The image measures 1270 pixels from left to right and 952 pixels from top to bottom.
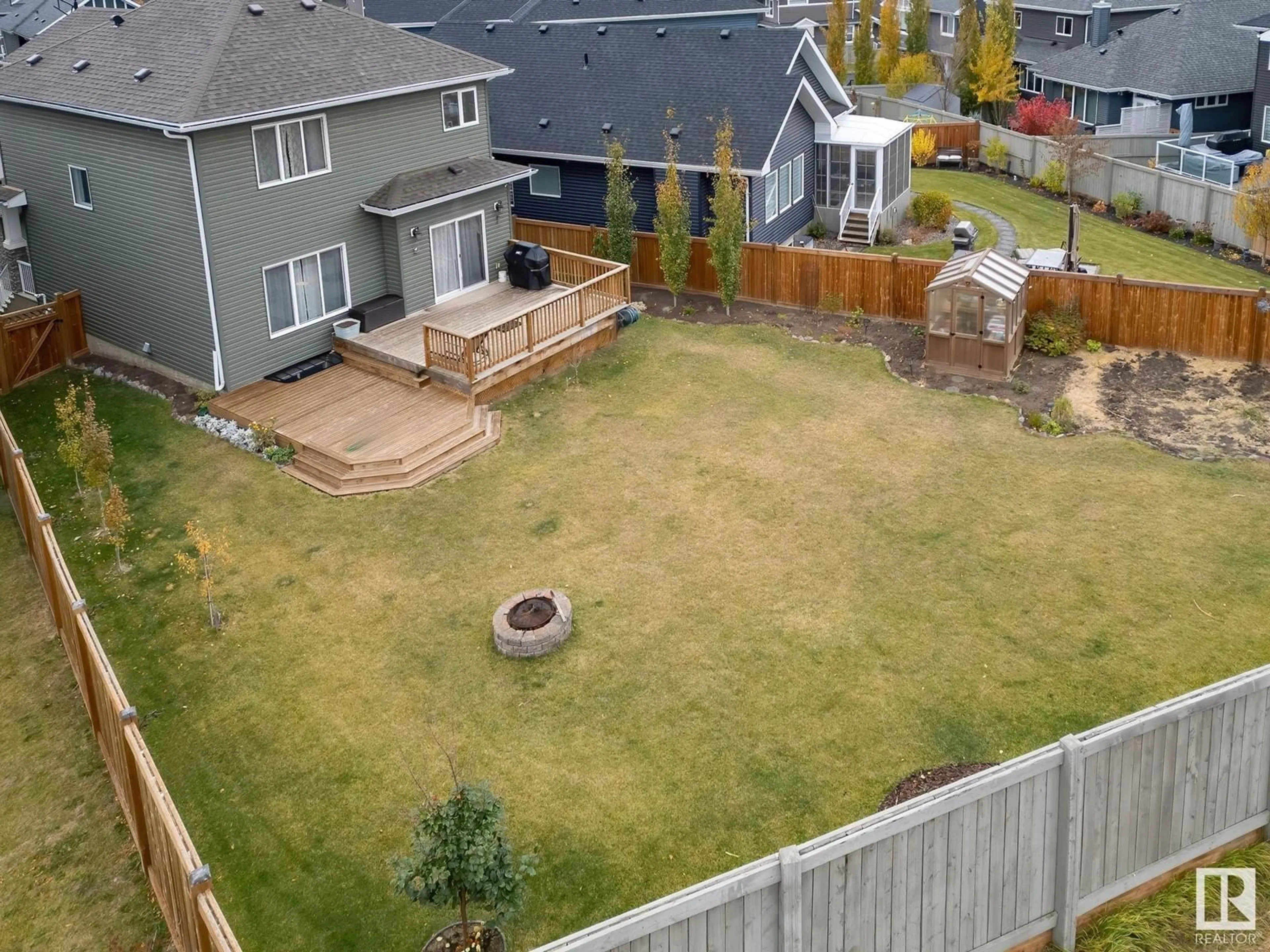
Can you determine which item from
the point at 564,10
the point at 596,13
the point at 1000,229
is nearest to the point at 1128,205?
the point at 1000,229

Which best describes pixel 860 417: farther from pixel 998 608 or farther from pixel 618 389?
pixel 998 608

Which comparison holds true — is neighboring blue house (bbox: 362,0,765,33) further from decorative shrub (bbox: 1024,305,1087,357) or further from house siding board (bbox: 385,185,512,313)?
decorative shrub (bbox: 1024,305,1087,357)

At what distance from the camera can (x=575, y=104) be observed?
107 feet

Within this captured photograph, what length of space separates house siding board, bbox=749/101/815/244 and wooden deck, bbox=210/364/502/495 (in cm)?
1173

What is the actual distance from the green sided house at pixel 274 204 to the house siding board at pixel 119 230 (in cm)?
6

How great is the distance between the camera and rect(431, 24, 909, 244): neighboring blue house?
30781 millimetres

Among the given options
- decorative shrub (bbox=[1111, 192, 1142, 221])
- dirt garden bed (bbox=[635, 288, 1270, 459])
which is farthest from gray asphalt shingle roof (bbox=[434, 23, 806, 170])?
decorative shrub (bbox=[1111, 192, 1142, 221])

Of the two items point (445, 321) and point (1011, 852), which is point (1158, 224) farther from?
point (1011, 852)

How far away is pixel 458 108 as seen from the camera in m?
27.4

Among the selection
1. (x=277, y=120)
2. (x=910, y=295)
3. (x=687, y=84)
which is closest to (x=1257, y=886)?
(x=910, y=295)

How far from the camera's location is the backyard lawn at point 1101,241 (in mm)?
30859

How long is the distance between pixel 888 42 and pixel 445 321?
41.6m

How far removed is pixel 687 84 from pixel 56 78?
15702 millimetres

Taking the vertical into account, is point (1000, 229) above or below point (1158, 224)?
above
